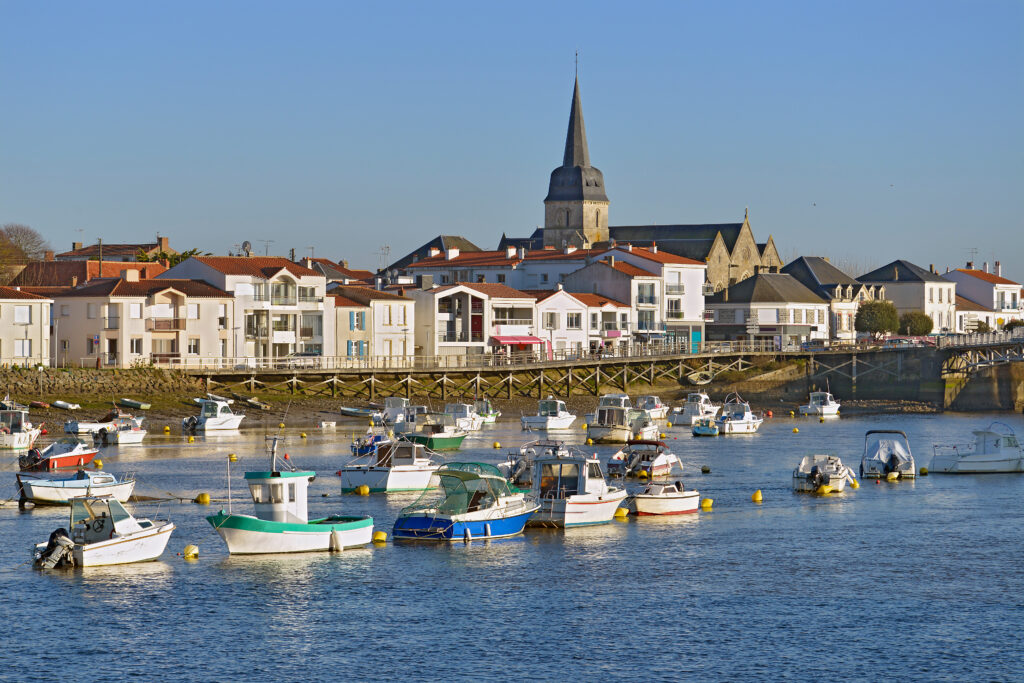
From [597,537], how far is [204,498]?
1547cm

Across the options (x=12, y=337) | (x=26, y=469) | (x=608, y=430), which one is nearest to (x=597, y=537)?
(x=26, y=469)

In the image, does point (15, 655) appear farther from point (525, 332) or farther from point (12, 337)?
point (525, 332)

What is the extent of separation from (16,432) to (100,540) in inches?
1298

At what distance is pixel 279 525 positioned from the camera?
4141cm

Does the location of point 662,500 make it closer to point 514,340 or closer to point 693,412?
point 693,412

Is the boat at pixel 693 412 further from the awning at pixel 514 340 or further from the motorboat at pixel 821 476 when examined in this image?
the motorboat at pixel 821 476

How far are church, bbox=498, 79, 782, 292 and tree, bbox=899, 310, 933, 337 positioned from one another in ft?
77.1

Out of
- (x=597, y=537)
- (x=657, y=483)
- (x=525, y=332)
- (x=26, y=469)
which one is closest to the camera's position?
(x=597, y=537)

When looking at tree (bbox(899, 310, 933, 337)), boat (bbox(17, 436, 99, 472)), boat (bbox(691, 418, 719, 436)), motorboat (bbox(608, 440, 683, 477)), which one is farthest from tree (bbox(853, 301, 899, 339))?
boat (bbox(17, 436, 99, 472))

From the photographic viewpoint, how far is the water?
3128cm

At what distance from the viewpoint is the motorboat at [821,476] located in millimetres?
57562

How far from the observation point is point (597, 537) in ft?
152

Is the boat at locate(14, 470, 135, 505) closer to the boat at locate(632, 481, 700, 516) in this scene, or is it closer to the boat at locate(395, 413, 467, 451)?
the boat at locate(632, 481, 700, 516)

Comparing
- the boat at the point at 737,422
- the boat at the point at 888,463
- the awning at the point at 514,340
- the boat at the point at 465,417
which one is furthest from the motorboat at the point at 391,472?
the awning at the point at 514,340
